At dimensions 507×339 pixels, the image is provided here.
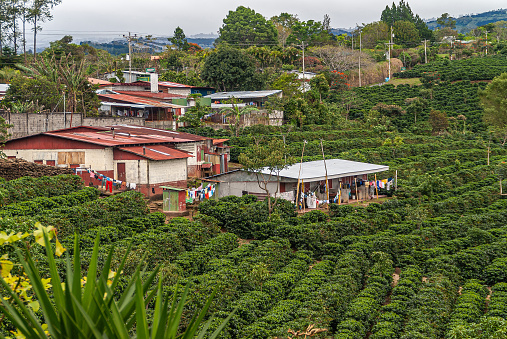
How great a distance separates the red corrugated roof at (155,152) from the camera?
→ 963 inches

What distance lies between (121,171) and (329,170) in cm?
1103

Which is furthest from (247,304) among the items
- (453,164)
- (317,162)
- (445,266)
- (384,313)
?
(453,164)

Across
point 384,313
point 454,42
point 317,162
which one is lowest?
point 384,313

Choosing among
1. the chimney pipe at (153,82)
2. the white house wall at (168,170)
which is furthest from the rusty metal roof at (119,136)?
the chimney pipe at (153,82)

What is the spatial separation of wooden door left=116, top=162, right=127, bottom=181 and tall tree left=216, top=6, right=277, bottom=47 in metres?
62.7

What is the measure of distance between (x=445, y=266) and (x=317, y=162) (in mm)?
14402

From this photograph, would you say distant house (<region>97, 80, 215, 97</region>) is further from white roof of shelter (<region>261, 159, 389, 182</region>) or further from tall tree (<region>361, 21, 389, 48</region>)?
tall tree (<region>361, 21, 389, 48</region>)

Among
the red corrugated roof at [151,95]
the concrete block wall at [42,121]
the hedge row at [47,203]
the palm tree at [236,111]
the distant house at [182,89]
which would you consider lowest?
the hedge row at [47,203]

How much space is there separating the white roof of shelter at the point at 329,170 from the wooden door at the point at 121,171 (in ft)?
23.4

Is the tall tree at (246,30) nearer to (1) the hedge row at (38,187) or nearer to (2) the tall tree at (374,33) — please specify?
(2) the tall tree at (374,33)

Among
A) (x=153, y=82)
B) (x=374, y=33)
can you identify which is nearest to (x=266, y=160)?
(x=153, y=82)

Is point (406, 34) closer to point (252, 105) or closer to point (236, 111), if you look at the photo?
point (252, 105)

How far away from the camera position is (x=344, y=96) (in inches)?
2306

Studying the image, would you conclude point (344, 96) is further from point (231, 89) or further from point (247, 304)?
point (247, 304)
